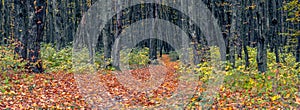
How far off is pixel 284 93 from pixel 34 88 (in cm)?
773

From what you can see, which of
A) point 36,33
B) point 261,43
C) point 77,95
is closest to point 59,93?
point 77,95

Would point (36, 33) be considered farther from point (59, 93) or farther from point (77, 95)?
point (77, 95)

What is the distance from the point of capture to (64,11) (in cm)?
3909

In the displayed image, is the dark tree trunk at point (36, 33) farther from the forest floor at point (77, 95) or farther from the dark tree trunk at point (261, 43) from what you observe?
the dark tree trunk at point (261, 43)

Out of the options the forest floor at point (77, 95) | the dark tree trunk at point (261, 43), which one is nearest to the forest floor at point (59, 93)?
the forest floor at point (77, 95)

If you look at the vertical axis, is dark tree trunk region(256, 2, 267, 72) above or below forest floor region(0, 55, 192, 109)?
above

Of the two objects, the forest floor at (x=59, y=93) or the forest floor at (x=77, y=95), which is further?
the forest floor at (x=59, y=93)

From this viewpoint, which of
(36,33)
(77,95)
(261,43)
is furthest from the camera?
(36,33)

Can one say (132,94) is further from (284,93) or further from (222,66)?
(284,93)

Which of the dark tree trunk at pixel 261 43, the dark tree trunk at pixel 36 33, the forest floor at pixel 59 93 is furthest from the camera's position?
the dark tree trunk at pixel 36 33

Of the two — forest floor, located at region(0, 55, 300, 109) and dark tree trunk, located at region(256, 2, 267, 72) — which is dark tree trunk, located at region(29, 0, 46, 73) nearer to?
forest floor, located at region(0, 55, 300, 109)

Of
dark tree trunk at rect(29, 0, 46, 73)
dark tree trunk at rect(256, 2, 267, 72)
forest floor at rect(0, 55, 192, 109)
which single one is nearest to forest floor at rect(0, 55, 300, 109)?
forest floor at rect(0, 55, 192, 109)

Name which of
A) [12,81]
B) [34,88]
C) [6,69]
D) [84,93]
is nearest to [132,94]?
[84,93]

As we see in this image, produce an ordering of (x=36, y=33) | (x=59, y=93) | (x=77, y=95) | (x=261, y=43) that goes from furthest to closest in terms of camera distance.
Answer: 1. (x=36, y=33)
2. (x=261, y=43)
3. (x=59, y=93)
4. (x=77, y=95)
